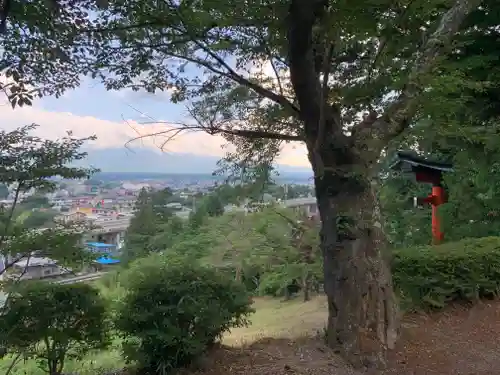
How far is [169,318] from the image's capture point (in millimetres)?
3330

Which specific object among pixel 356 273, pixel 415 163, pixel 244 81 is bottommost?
pixel 356 273

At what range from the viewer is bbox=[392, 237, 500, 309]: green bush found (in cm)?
488

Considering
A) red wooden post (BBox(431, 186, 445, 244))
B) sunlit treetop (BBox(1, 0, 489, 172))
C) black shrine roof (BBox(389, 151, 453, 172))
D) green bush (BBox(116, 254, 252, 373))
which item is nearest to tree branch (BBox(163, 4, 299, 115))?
sunlit treetop (BBox(1, 0, 489, 172))

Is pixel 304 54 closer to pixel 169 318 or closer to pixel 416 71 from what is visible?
pixel 416 71

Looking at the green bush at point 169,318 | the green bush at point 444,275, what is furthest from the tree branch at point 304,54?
the green bush at point 444,275

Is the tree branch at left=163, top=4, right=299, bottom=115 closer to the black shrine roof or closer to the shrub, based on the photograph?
the shrub

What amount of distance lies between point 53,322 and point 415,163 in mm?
6401

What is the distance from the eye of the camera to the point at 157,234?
11.9 metres

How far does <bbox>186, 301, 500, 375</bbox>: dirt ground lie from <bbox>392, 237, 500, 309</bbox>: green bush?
0.46m

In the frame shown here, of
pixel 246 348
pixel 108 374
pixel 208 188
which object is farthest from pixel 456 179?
pixel 108 374

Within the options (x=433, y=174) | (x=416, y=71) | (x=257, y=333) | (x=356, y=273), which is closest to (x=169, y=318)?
(x=356, y=273)

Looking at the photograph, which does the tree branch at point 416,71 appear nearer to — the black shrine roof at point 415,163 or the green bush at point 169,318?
the green bush at point 169,318

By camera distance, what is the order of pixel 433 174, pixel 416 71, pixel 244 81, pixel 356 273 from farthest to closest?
pixel 433 174 < pixel 244 81 < pixel 356 273 < pixel 416 71

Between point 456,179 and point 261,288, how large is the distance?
213 inches
